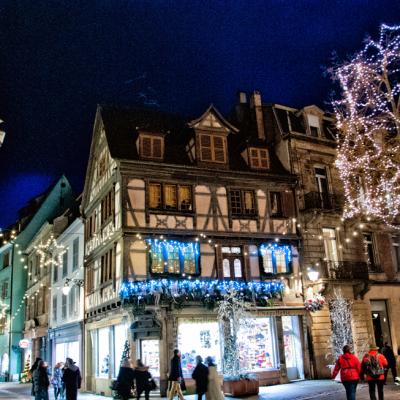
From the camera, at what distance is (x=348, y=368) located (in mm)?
11531

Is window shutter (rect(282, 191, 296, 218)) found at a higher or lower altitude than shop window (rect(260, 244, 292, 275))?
higher

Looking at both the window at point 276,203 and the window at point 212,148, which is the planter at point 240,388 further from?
the window at point 212,148

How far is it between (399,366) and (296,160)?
10765mm

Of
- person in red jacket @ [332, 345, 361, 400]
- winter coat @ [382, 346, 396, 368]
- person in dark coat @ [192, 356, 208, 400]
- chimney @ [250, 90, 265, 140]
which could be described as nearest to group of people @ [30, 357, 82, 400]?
person in dark coat @ [192, 356, 208, 400]

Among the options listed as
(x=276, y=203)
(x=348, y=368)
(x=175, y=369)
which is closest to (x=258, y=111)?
(x=276, y=203)

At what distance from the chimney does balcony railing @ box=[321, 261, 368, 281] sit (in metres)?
7.32

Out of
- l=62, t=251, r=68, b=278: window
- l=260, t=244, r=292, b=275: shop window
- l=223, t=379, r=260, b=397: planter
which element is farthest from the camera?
l=62, t=251, r=68, b=278: window

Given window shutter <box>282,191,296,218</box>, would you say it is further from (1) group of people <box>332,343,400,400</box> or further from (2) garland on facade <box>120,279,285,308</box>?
(1) group of people <box>332,343,400,400</box>

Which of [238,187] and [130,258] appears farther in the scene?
[238,187]

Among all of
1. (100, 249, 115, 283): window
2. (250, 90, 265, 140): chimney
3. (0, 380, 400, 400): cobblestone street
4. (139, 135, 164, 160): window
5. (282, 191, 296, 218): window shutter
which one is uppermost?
(250, 90, 265, 140): chimney

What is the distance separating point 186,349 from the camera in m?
20.6

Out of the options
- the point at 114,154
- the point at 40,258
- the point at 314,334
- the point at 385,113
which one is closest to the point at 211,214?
the point at 114,154

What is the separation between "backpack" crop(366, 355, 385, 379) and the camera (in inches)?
484

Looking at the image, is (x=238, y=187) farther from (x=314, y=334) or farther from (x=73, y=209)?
(x=73, y=209)
